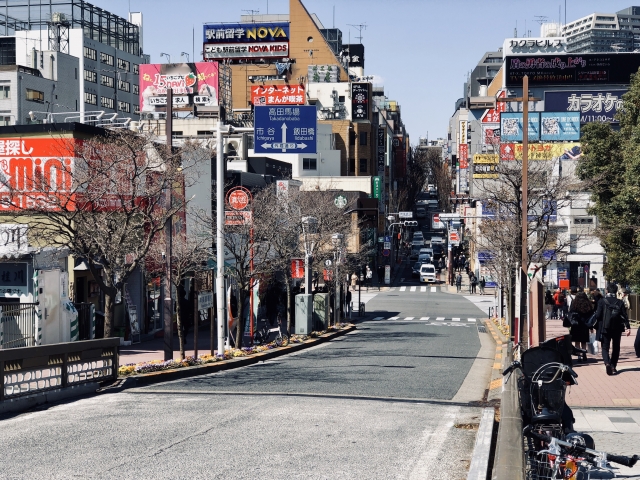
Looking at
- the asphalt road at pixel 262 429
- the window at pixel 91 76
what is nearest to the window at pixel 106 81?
the window at pixel 91 76

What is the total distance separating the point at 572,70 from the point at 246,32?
116ft

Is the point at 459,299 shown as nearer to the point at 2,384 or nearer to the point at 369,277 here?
the point at 369,277

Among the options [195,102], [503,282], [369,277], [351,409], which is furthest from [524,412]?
[369,277]

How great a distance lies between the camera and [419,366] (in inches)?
797

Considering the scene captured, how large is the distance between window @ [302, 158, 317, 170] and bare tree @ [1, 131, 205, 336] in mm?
66829

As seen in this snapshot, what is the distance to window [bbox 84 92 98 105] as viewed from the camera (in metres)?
94.3

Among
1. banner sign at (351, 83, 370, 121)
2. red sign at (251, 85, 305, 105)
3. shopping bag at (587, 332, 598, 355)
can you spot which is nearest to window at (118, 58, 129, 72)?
red sign at (251, 85, 305, 105)

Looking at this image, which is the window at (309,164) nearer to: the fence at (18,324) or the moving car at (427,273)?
the moving car at (427,273)

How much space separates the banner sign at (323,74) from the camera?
103m

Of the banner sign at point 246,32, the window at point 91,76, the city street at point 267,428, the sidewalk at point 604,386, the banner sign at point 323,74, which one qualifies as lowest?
the sidewalk at point 604,386

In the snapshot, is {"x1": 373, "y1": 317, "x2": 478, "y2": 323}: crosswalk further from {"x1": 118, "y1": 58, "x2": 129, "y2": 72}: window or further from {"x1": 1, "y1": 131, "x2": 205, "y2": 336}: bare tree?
{"x1": 118, "y1": 58, "x2": 129, "y2": 72}: window

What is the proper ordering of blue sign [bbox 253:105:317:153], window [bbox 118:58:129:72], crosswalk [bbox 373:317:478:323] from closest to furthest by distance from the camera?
1. blue sign [bbox 253:105:317:153]
2. crosswalk [bbox 373:317:478:323]
3. window [bbox 118:58:129:72]

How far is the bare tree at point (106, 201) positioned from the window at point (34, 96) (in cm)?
5627

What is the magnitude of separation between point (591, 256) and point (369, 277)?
23.8 metres
